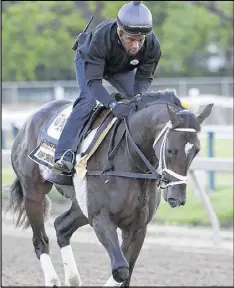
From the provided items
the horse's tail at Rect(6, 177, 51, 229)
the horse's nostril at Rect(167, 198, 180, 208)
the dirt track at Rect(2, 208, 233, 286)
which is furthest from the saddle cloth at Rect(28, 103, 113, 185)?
the dirt track at Rect(2, 208, 233, 286)

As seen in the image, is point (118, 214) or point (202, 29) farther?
point (202, 29)

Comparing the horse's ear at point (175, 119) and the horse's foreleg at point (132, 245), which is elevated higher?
the horse's ear at point (175, 119)

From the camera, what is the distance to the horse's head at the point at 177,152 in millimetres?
5672

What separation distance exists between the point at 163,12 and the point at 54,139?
59.8 ft

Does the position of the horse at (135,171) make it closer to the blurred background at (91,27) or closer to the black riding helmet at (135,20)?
the black riding helmet at (135,20)

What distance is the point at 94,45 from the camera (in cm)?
640

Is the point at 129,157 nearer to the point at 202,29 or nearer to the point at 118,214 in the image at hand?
the point at 118,214

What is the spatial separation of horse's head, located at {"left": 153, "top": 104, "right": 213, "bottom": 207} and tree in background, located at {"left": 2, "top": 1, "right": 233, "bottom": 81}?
10.9 m

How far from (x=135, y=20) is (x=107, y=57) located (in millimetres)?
466

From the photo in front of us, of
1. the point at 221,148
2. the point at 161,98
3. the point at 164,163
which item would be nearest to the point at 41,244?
the point at 161,98

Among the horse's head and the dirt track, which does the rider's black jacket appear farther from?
the dirt track

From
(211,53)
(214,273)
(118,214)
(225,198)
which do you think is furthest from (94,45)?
(211,53)

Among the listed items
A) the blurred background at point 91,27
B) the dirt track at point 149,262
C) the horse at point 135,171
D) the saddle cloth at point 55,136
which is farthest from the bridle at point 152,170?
the blurred background at point 91,27

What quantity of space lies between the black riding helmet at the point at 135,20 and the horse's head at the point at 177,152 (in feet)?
2.22
